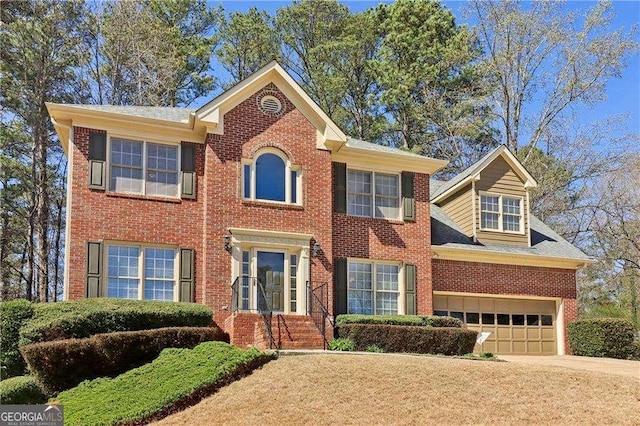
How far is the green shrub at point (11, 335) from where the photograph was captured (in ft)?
57.2

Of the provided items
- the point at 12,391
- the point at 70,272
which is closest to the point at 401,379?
the point at 12,391

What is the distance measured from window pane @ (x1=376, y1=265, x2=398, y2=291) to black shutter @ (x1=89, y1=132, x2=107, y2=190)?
8400 millimetres

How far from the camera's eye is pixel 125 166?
2067 centimetres

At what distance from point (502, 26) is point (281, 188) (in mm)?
19995

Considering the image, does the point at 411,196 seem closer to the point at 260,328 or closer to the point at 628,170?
the point at 260,328

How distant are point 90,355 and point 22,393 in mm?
1572

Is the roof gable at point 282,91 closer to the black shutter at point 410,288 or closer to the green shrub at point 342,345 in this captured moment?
the black shutter at point 410,288

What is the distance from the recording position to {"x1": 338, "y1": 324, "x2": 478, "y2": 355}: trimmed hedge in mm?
20406

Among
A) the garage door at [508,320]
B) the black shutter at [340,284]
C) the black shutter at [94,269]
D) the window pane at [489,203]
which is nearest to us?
the black shutter at [94,269]

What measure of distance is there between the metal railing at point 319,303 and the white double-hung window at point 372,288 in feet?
3.59

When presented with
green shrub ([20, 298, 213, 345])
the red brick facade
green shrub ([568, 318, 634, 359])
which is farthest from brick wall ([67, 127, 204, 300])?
green shrub ([568, 318, 634, 359])

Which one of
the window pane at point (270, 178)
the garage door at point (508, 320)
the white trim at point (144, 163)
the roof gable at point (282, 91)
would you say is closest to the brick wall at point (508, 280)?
the garage door at point (508, 320)

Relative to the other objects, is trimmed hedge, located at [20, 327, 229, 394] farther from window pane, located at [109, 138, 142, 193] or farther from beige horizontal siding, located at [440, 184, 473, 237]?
beige horizontal siding, located at [440, 184, 473, 237]

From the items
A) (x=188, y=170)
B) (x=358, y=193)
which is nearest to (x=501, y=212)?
(x=358, y=193)
